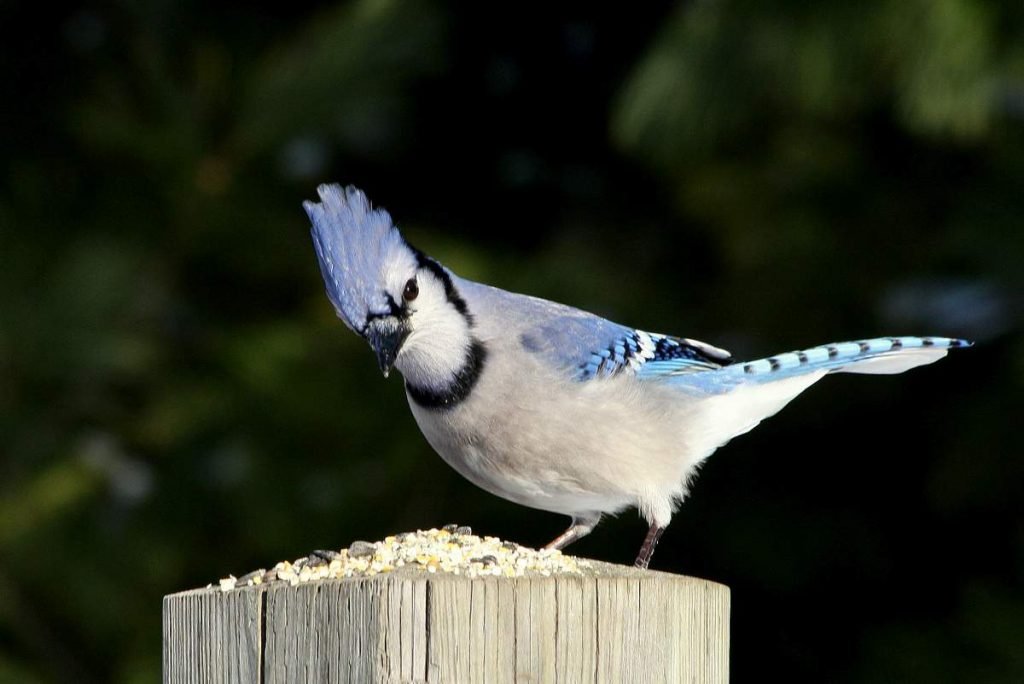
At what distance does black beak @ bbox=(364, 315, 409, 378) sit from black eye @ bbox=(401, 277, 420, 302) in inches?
2.3

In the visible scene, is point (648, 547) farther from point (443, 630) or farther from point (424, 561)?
point (443, 630)

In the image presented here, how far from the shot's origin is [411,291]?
2250 millimetres

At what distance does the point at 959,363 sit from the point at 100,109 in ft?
8.10

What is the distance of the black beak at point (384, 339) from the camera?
2.16 m

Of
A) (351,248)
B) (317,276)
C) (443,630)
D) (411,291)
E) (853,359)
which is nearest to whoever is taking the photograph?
(443,630)

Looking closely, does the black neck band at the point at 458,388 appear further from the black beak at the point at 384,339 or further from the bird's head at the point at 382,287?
the black beak at the point at 384,339

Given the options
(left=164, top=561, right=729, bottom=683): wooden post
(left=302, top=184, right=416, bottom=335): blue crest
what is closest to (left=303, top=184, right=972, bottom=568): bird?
(left=302, top=184, right=416, bottom=335): blue crest

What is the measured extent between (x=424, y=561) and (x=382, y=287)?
599mm

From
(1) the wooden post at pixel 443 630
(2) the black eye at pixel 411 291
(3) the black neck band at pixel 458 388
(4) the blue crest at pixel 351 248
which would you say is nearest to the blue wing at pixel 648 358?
(3) the black neck band at pixel 458 388

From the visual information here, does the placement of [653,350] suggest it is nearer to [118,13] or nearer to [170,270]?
[170,270]

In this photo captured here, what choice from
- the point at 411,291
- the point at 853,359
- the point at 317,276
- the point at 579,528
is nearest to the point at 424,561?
the point at 411,291

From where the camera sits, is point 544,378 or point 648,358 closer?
point 544,378

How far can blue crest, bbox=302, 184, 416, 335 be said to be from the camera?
210 centimetres

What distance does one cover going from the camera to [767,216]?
4234 mm
